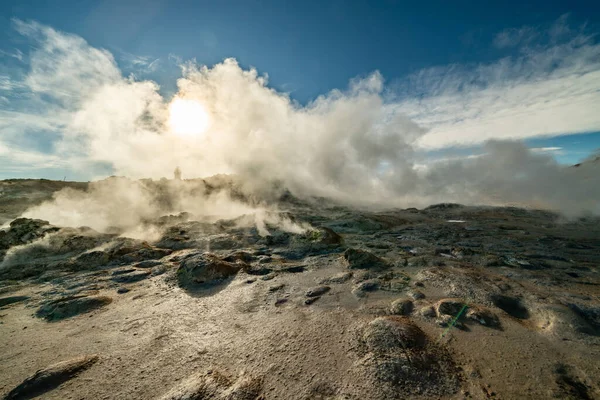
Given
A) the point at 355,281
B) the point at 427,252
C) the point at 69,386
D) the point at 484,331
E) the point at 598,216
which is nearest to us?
the point at 69,386

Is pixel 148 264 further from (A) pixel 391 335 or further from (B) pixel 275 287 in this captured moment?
(A) pixel 391 335

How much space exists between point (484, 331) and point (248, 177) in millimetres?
37315

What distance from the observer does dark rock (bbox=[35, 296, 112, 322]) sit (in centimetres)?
704

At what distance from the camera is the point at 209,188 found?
36.6 meters

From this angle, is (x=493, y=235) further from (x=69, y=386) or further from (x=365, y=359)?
(x=69, y=386)

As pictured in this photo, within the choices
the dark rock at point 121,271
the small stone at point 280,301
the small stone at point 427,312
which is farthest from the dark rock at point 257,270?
the small stone at point 427,312

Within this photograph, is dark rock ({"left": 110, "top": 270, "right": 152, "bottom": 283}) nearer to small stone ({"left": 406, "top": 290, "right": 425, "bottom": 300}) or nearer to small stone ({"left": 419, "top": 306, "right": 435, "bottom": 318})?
small stone ({"left": 406, "top": 290, "right": 425, "bottom": 300})

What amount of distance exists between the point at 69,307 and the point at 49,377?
348 cm

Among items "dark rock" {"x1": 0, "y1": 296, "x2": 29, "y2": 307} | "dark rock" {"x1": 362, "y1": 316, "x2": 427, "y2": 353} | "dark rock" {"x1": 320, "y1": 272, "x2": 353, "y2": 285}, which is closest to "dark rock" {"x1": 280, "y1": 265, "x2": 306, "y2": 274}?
"dark rock" {"x1": 320, "y1": 272, "x2": 353, "y2": 285}

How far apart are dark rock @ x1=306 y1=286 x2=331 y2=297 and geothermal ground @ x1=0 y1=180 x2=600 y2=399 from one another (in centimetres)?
5

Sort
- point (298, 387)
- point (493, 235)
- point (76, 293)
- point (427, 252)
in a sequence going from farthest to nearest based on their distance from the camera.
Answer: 1. point (493, 235)
2. point (427, 252)
3. point (76, 293)
4. point (298, 387)

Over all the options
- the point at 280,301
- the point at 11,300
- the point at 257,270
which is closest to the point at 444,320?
the point at 280,301

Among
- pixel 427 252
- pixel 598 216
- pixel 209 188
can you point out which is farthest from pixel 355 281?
pixel 209 188

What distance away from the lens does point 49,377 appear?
4453 millimetres
